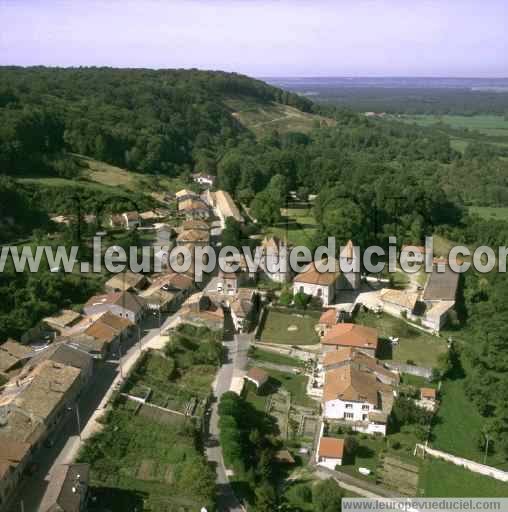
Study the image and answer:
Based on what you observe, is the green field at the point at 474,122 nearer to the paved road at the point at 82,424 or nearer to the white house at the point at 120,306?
the white house at the point at 120,306

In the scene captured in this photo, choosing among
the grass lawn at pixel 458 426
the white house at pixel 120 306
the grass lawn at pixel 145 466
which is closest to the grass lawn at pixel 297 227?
the white house at pixel 120 306

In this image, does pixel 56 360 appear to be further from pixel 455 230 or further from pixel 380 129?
pixel 380 129

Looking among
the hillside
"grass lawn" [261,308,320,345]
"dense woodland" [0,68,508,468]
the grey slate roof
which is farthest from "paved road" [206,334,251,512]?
the hillside

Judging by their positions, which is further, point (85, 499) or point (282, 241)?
point (282, 241)

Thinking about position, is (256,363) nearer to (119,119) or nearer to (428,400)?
(428,400)

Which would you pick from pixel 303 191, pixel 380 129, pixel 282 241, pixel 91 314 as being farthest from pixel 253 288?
pixel 380 129

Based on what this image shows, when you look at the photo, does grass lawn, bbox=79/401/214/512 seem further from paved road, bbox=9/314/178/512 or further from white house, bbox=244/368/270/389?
white house, bbox=244/368/270/389
